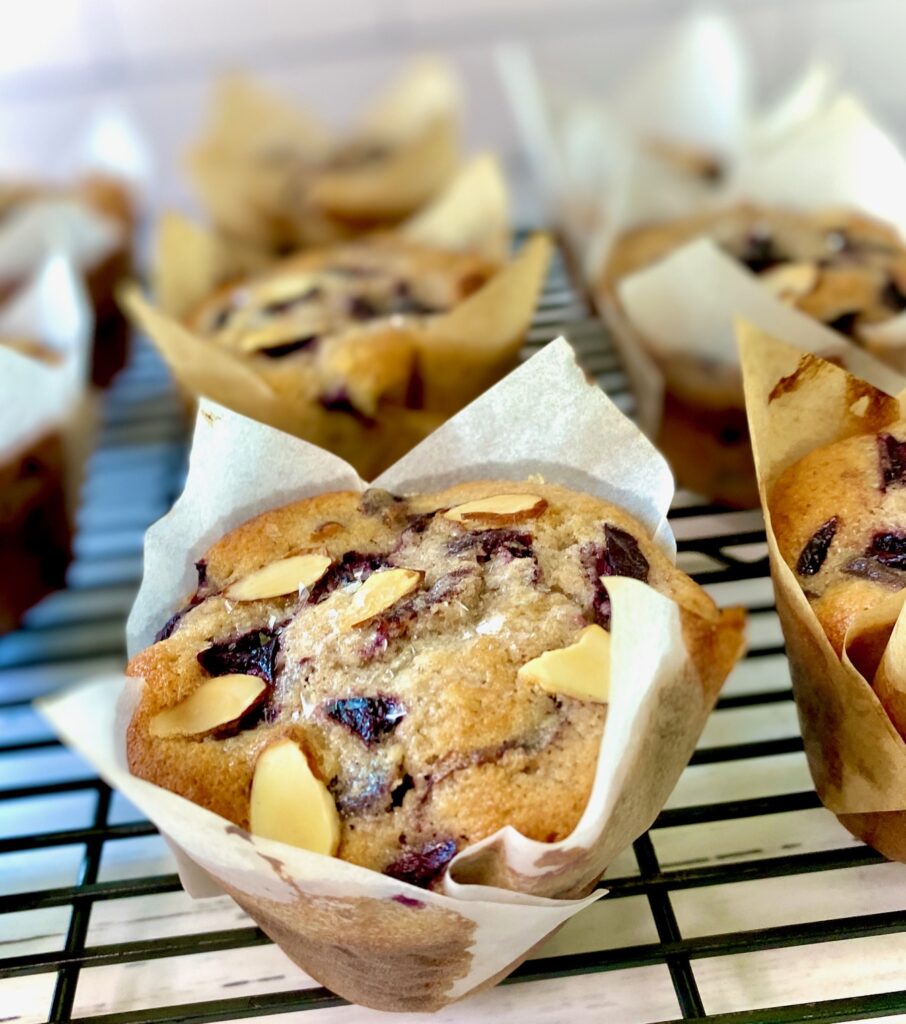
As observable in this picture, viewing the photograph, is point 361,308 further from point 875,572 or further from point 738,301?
point 875,572

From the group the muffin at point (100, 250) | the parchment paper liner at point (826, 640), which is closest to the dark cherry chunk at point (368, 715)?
the parchment paper liner at point (826, 640)

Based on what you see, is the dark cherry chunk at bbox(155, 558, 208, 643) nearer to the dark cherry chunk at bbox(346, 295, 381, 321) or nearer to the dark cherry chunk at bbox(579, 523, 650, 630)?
the dark cherry chunk at bbox(579, 523, 650, 630)

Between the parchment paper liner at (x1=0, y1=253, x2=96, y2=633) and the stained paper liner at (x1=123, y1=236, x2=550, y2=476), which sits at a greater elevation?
the stained paper liner at (x1=123, y1=236, x2=550, y2=476)

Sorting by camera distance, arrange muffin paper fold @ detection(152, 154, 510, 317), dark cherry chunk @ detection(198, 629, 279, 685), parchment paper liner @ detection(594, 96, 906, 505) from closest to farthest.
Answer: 1. dark cherry chunk @ detection(198, 629, 279, 685)
2. parchment paper liner @ detection(594, 96, 906, 505)
3. muffin paper fold @ detection(152, 154, 510, 317)

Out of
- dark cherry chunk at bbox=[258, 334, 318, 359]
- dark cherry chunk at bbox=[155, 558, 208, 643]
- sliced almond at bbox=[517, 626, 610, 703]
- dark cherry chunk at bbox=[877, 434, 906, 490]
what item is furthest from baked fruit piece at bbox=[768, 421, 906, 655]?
dark cherry chunk at bbox=[258, 334, 318, 359]

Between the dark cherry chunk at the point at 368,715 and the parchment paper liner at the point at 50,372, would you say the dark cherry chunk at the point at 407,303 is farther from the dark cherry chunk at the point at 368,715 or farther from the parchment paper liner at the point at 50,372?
the dark cherry chunk at the point at 368,715

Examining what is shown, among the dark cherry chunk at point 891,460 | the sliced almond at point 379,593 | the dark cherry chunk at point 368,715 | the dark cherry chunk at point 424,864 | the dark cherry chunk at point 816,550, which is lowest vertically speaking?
the dark cherry chunk at point 424,864

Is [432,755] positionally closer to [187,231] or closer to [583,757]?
[583,757]

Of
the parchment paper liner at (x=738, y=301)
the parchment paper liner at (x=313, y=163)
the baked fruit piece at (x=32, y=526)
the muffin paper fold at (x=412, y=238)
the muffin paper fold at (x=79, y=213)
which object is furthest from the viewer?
the parchment paper liner at (x=313, y=163)
